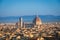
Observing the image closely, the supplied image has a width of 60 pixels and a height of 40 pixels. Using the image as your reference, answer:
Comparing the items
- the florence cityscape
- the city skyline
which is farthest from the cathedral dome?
the city skyline

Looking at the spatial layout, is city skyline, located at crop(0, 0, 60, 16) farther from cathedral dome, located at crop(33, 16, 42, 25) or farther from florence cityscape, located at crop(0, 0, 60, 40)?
cathedral dome, located at crop(33, 16, 42, 25)

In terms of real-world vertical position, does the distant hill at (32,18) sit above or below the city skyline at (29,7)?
below

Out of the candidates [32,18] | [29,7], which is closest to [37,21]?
[32,18]

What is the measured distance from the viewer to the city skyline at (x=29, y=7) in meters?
3.72

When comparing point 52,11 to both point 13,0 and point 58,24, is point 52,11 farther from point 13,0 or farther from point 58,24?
point 13,0

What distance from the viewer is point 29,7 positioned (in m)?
3.79

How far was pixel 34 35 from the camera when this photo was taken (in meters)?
3.58

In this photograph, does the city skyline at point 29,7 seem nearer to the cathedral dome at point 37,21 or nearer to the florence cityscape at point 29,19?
the florence cityscape at point 29,19

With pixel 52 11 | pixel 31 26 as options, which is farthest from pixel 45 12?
pixel 31 26

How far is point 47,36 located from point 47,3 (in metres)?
0.68

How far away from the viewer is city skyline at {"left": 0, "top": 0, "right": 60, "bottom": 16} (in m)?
3.72

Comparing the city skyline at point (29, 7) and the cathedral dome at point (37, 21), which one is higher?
the city skyline at point (29, 7)

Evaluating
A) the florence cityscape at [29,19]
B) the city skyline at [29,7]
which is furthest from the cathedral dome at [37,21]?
the city skyline at [29,7]

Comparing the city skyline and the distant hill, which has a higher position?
the city skyline
